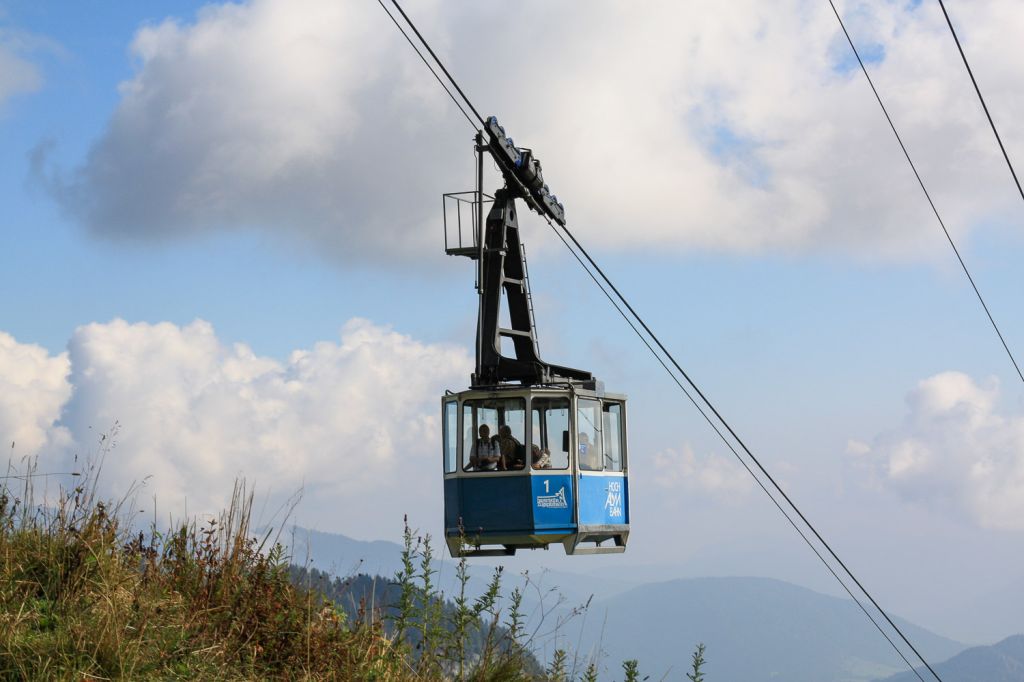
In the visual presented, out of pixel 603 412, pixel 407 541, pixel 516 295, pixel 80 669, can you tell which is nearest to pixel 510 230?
pixel 516 295

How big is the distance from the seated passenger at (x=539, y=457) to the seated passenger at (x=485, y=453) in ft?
1.68

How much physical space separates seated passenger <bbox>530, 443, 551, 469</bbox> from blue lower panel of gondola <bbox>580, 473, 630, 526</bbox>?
611mm

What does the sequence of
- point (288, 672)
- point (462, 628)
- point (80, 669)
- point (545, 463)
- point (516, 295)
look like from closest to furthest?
point (80, 669) → point (288, 672) → point (462, 628) → point (545, 463) → point (516, 295)

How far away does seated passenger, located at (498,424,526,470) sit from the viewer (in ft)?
56.4

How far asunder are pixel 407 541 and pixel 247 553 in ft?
3.32

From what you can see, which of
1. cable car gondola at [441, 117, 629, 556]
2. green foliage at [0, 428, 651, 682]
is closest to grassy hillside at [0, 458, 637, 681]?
green foliage at [0, 428, 651, 682]

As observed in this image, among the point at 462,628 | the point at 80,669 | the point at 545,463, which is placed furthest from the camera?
the point at 545,463

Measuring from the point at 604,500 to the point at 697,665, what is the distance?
1038 cm

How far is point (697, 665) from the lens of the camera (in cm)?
755

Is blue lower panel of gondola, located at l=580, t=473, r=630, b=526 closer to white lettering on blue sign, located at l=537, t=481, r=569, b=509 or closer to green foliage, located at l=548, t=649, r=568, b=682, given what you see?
white lettering on blue sign, located at l=537, t=481, r=569, b=509

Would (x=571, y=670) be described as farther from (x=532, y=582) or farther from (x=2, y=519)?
(x=2, y=519)

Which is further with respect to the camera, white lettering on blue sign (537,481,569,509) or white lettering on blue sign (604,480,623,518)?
white lettering on blue sign (604,480,623,518)

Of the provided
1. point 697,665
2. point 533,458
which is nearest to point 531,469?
point 533,458

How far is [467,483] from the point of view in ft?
56.4
